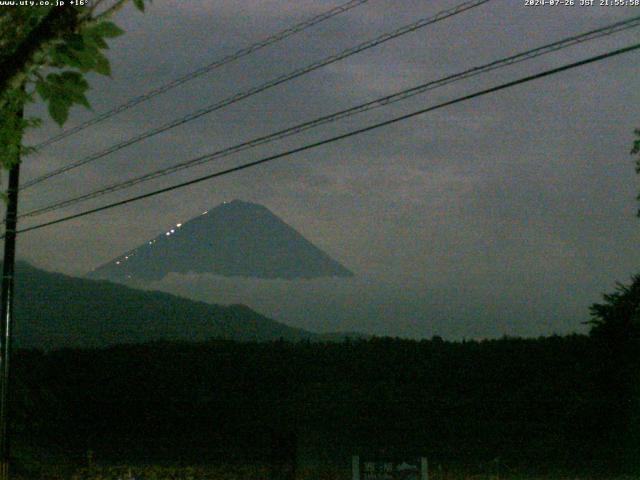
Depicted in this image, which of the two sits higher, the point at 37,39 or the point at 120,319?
the point at 120,319

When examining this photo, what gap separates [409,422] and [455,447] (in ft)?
17.1

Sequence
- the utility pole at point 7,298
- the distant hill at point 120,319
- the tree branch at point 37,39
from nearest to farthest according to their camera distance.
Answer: the tree branch at point 37,39 → the utility pole at point 7,298 → the distant hill at point 120,319

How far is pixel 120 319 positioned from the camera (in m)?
99.3

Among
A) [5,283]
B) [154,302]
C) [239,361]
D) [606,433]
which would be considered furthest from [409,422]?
[154,302]

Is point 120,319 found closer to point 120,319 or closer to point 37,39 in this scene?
point 120,319

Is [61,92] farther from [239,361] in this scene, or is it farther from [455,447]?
[239,361]

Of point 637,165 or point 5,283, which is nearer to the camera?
point 5,283

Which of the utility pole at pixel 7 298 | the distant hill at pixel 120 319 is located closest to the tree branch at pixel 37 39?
the utility pole at pixel 7 298

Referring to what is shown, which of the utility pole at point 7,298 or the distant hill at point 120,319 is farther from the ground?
the distant hill at point 120,319

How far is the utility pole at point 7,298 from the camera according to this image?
16.4m

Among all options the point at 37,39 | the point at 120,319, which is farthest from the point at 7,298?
the point at 120,319

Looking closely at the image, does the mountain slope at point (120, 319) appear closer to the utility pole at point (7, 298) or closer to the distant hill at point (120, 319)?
the distant hill at point (120, 319)

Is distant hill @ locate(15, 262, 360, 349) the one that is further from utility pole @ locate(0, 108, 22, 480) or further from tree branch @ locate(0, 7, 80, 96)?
tree branch @ locate(0, 7, 80, 96)

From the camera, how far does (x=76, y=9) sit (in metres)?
4.70
